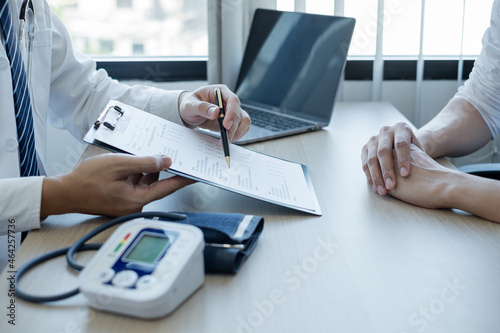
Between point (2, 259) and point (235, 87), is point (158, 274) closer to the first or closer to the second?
point (2, 259)

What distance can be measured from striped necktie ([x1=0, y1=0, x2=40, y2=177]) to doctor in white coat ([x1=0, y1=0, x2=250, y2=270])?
12 mm

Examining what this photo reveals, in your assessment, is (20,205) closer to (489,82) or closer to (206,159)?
(206,159)

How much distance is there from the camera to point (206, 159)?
34.9 inches

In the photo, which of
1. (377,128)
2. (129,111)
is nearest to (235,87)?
(377,128)

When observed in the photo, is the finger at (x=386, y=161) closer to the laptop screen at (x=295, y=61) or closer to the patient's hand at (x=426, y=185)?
the patient's hand at (x=426, y=185)

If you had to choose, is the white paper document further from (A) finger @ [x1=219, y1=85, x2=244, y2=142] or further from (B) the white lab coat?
(B) the white lab coat

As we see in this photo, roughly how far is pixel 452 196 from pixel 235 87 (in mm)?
916

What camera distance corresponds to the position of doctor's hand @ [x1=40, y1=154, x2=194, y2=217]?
2.50ft

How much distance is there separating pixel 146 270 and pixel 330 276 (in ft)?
0.76

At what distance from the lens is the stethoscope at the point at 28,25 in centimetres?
113

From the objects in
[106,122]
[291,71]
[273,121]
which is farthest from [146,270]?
[291,71]

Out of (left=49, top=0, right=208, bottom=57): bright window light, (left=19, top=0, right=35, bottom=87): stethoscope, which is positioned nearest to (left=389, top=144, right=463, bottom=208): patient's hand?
(left=19, top=0, right=35, bottom=87): stethoscope

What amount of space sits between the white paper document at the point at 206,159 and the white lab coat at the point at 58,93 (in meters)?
0.21

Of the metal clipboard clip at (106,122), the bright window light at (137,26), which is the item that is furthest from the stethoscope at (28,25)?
the bright window light at (137,26)
